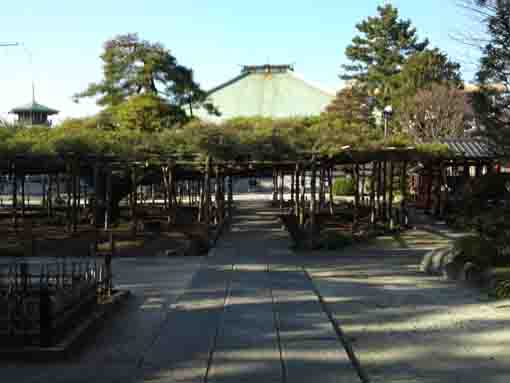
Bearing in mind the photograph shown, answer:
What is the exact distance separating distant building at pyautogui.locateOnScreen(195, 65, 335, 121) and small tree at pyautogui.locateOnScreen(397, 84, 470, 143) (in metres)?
26.9

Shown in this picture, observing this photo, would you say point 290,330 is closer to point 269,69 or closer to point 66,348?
point 66,348

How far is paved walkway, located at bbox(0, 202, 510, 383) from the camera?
6.76 m

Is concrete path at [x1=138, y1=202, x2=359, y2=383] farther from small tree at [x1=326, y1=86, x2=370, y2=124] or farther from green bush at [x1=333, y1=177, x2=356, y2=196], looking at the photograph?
Result: green bush at [x1=333, y1=177, x2=356, y2=196]

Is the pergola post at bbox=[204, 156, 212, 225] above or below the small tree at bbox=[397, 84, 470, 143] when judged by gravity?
below

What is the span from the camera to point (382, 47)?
5234cm

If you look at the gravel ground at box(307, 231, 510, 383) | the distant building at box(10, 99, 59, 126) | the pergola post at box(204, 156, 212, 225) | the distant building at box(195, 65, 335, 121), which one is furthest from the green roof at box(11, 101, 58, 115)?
the gravel ground at box(307, 231, 510, 383)

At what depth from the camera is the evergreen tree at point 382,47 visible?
51562 mm

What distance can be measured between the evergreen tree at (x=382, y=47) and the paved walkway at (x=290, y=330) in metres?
38.8

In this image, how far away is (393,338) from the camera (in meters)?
8.38

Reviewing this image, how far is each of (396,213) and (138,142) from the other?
446 inches

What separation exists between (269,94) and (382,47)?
23817 millimetres

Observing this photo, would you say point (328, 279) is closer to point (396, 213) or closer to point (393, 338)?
point (393, 338)

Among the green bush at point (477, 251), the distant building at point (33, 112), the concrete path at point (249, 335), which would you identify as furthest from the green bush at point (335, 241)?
the distant building at point (33, 112)

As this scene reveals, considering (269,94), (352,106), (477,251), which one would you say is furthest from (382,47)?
(477,251)
